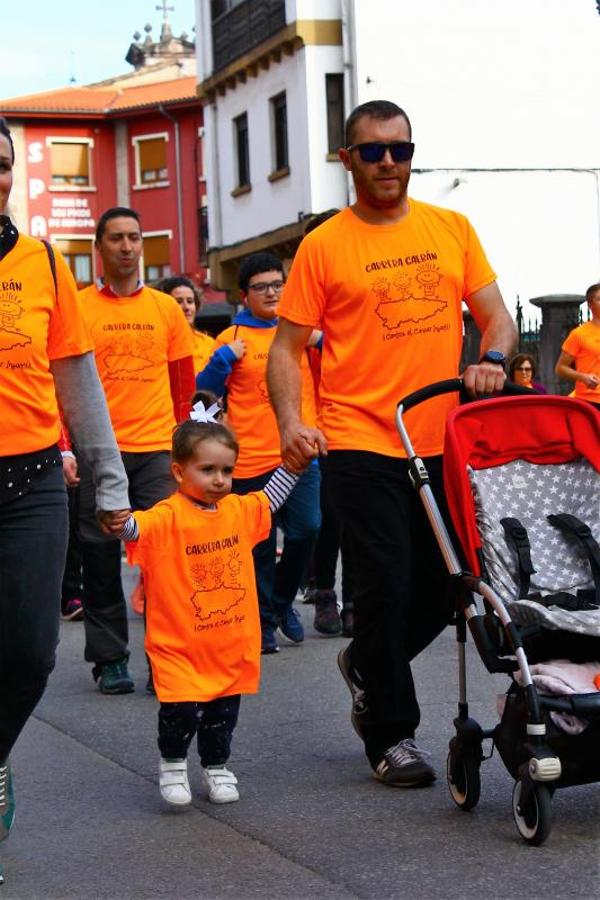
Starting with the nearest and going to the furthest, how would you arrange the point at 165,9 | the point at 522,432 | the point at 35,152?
the point at 522,432
the point at 35,152
the point at 165,9

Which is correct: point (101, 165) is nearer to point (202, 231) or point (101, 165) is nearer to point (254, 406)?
point (202, 231)

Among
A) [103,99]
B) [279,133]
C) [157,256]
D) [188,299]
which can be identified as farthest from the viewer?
[103,99]

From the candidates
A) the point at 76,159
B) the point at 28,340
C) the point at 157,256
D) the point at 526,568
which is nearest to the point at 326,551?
the point at 526,568

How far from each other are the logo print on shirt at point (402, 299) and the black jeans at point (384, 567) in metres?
0.47

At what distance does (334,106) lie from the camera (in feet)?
111

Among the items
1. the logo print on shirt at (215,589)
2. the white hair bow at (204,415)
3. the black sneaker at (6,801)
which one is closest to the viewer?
the black sneaker at (6,801)

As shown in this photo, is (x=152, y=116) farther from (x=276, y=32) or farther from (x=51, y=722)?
(x=51, y=722)

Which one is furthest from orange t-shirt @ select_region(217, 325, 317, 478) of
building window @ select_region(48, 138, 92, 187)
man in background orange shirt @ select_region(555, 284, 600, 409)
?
building window @ select_region(48, 138, 92, 187)

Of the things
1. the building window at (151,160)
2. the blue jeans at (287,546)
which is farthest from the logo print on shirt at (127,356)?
the building window at (151,160)

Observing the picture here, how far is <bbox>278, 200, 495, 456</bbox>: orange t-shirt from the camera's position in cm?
575

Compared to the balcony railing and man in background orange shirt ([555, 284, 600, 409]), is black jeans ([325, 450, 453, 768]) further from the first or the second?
the balcony railing

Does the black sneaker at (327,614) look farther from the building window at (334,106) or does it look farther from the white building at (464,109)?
the building window at (334,106)

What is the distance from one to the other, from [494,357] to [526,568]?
30.7 inches

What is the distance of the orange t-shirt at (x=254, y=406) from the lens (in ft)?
30.3
